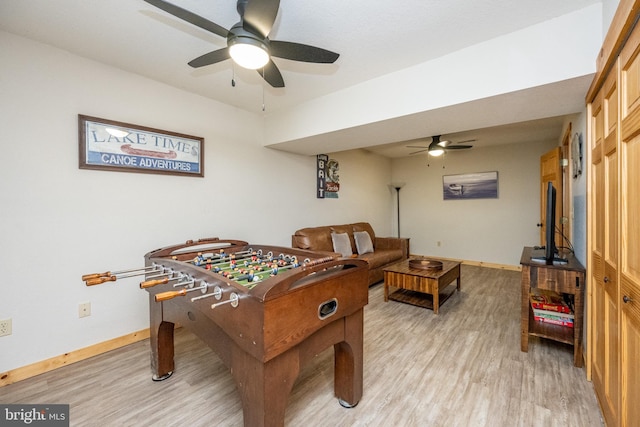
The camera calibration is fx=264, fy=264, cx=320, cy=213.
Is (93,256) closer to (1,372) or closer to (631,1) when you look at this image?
(1,372)

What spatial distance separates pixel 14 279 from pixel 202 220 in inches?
56.1

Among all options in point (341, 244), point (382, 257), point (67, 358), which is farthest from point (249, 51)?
point (382, 257)

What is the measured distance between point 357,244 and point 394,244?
0.82 metres

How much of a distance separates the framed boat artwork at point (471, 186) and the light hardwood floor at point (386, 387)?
11.3ft

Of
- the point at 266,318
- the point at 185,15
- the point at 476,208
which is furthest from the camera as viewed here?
the point at 476,208

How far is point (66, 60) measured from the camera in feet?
6.90

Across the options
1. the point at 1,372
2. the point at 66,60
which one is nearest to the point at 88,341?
the point at 1,372

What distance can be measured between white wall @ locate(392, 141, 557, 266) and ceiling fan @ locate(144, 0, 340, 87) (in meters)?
4.88

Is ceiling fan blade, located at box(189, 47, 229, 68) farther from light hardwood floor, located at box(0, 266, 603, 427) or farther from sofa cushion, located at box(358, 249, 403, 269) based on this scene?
sofa cushion, located at box(358, 249, 403, 269)

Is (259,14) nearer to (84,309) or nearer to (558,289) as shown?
(84,309)

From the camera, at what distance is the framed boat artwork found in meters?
5.25

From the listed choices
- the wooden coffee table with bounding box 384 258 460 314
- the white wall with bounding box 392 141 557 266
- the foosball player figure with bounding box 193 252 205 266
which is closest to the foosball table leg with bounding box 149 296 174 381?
the foosball player figure with bounding box 193 252 205 266

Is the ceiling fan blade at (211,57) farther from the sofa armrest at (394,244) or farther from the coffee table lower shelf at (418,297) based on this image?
the sofa armrest at (394,244)

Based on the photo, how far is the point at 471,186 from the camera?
18.0ft
